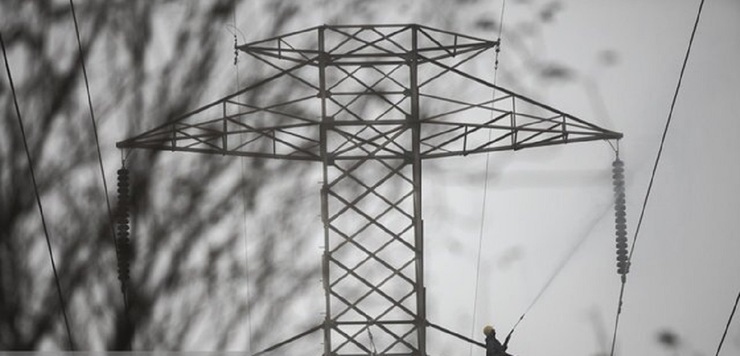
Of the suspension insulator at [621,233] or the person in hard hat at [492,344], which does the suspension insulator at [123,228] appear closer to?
the person in hard hat at [492,344]

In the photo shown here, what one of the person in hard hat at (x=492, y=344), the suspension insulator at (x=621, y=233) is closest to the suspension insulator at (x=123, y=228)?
the person in hard hat at (x=492, y=344)

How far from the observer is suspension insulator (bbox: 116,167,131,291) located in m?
21.3

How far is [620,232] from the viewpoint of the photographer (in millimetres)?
23000

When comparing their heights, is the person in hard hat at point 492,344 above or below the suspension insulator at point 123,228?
below

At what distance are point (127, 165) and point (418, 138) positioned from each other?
3.56 m

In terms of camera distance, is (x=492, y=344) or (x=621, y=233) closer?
(x=492, y=344)

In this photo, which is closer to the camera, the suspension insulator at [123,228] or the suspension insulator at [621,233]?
the suspension insulator at [123,228]

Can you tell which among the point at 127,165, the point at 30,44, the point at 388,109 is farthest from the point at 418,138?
the point at 30,44

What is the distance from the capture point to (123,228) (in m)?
22.2

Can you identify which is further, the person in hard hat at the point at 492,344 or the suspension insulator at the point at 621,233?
the suspension insulator at the point at 621,233

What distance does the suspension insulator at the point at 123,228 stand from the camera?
70.0ft

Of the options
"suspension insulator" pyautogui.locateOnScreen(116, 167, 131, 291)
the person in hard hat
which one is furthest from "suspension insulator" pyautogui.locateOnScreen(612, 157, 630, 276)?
"suspension insulator" pyautogui.locateOnScreen(116, 167, 131, 291)

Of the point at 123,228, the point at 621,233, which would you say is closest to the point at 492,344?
the point at 621,233

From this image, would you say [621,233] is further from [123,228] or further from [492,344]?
[123,228]
